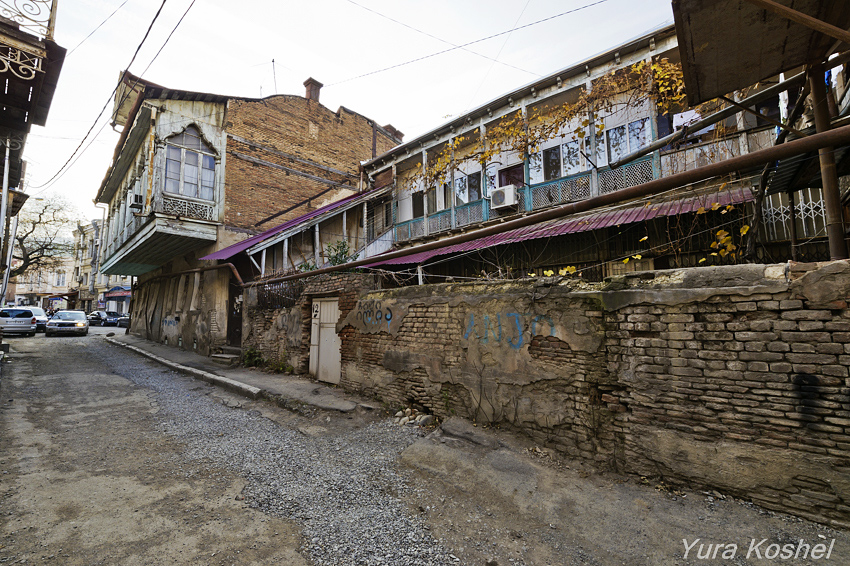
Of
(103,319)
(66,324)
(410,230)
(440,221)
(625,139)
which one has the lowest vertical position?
(66,324)

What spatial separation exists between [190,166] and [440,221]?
29.6ft

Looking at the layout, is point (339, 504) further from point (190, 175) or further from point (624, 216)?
point (190, 175)

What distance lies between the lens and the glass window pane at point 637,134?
335 inches

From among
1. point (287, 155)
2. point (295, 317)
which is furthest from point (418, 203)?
point (295, 317)

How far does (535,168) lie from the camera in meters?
10.3

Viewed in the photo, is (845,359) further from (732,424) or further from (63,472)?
(63,472)

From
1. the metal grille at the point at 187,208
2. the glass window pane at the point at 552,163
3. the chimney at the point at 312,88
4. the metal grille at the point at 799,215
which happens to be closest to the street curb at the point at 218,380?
the metal grille at the point at 187,208

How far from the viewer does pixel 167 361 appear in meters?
11.0

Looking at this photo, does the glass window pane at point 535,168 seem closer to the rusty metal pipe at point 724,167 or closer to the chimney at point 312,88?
the rusty metal pipe at point 724,167

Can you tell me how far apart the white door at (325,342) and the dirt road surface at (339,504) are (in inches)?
87.7

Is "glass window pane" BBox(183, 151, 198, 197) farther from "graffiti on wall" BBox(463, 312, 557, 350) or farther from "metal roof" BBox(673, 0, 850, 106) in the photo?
"metal roof" BBox(673, 0, 850, 106)

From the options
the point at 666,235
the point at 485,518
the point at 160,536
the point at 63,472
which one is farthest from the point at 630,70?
the point at 63,472

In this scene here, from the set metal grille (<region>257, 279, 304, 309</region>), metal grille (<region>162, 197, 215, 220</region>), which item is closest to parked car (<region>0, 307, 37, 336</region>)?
metal grille (<region>162, 197, 215, 220</region>)

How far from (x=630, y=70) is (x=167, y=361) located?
48.5 ft
